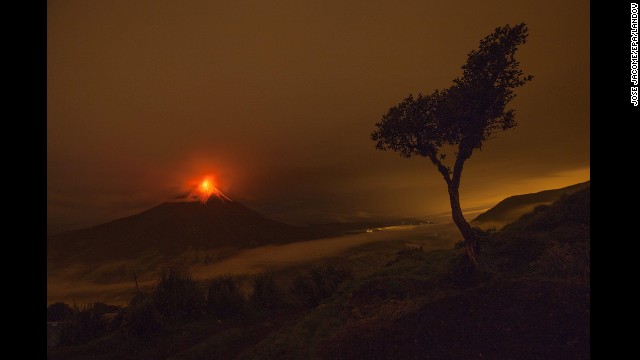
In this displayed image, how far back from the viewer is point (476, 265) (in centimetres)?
1443

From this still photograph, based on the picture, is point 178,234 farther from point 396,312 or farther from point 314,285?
point 396,312

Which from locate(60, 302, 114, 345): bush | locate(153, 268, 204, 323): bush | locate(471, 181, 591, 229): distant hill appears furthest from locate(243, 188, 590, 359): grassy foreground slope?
locate(471, 181, 591, 229): distant hill

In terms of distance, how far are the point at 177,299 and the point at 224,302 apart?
2438 mm

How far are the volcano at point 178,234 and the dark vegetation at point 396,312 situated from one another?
91605 mm

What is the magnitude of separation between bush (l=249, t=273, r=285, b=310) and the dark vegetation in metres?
0.06

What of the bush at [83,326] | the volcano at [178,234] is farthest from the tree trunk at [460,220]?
the volcano at [178,234]

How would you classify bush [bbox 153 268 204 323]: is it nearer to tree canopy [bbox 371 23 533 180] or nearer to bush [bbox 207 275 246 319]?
bush [bbox 207 275 246 319]

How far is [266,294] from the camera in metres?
19.5

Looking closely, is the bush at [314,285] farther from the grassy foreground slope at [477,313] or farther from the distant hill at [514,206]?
the distant hill at [514,206]

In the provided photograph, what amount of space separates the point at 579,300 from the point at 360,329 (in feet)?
20.9

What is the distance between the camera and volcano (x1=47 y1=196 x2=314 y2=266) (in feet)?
379

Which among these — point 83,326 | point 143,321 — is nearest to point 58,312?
point 83,326

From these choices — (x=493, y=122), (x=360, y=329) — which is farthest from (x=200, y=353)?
(x=493, y=122)
